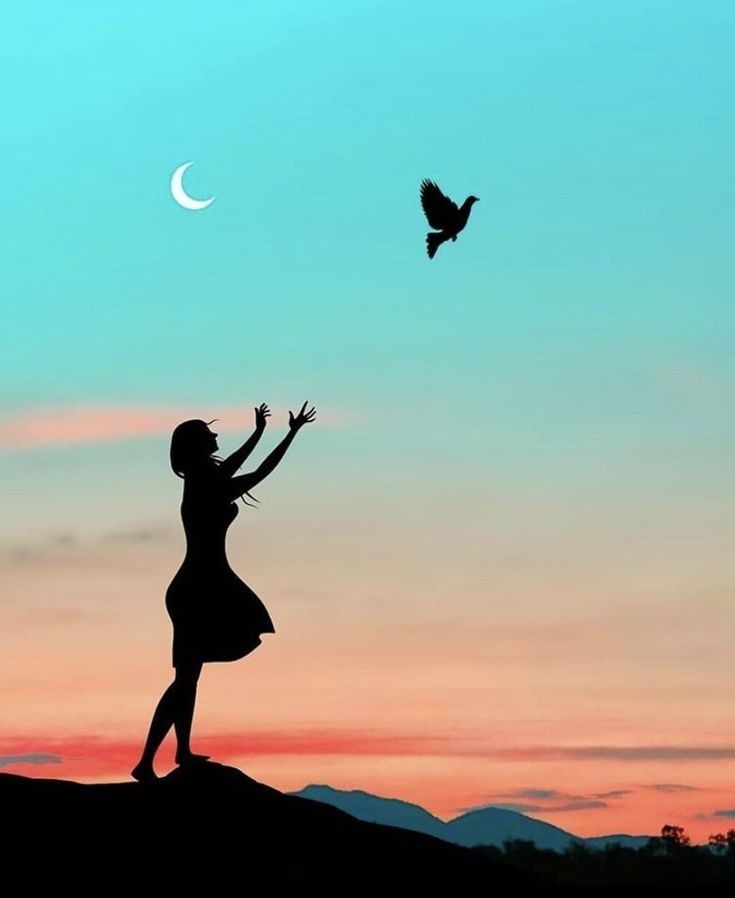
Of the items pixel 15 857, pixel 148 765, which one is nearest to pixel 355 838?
pixel 148 765

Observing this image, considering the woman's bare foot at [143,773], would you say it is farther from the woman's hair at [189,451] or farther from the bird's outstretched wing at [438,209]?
the bird's outstretched wing at [438,209]

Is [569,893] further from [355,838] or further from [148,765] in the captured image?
[148,765]

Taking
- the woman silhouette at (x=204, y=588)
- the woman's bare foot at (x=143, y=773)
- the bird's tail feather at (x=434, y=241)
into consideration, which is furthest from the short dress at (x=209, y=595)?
the bird's tail feather at (x=434, y=241)

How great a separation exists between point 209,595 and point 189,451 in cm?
132

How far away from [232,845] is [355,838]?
1.24 m

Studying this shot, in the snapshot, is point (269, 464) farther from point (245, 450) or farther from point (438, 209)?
point (438, 209)

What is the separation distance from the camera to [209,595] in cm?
1520

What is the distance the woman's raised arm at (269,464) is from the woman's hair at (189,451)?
0.09 m

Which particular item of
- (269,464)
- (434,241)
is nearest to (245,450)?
(269,464)

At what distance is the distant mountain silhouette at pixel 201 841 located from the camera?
14883mm

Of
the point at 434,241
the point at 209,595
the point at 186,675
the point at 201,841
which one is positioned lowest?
the point at 201,841

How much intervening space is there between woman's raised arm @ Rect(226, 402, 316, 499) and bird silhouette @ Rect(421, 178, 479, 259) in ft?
11.6

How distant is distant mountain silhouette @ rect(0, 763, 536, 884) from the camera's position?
48.8 feet

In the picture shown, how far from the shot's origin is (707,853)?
3364 inches
